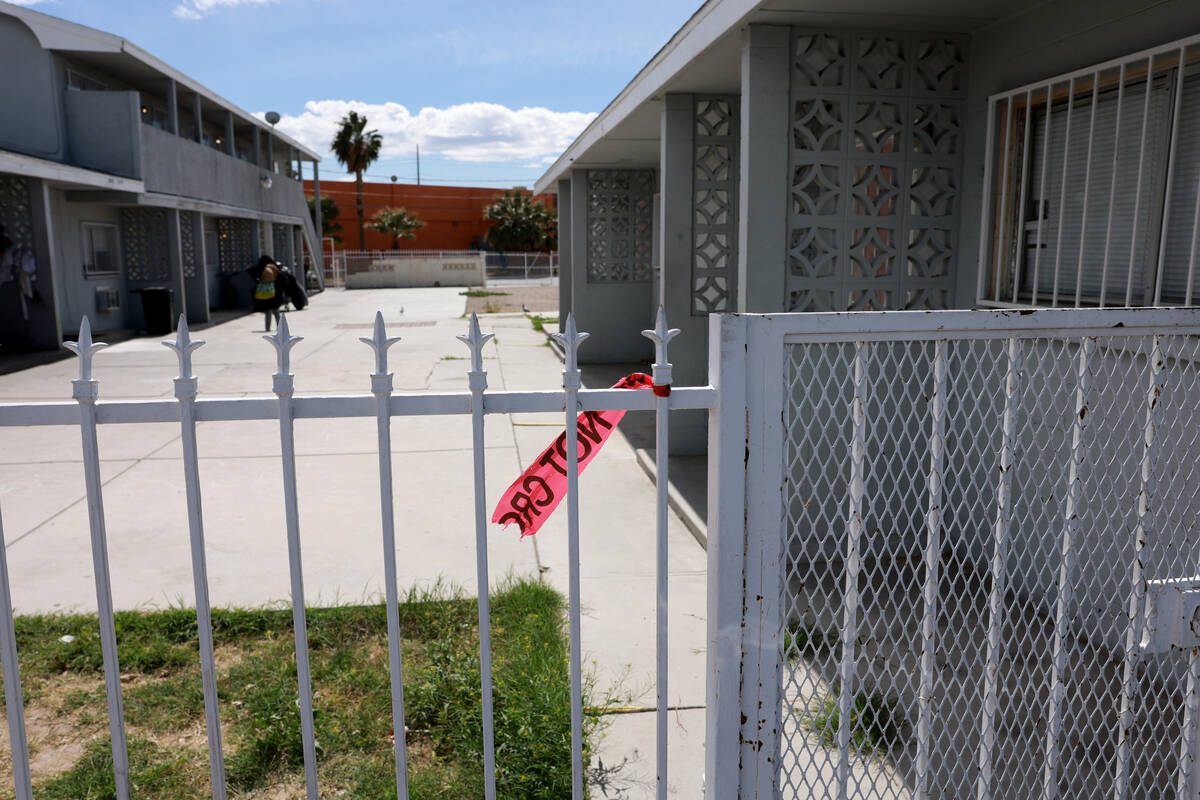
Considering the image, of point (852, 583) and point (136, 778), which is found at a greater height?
point (852, 583)

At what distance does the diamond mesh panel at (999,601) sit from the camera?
7.64ft

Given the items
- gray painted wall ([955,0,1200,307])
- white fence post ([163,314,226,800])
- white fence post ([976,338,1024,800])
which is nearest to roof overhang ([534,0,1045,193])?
gray painted wall ([955,0,1200,307])

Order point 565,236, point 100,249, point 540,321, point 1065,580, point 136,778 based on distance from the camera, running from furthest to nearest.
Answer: point 540,321, point 100,249, point 565,236, point 136,778, point 1065,580

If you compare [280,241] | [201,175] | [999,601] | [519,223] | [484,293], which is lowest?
[484,293]

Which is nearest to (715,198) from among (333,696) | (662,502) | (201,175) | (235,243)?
(333,696)

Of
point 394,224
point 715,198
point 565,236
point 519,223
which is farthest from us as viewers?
point 519,223

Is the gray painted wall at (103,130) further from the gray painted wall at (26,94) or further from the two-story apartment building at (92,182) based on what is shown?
the gray painted wall at (26,94)

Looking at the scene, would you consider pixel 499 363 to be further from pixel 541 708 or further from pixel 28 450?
pixel 541 708

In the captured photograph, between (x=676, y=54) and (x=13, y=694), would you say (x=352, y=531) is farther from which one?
(x=676, y=54)

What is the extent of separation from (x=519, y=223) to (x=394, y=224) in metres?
8.04

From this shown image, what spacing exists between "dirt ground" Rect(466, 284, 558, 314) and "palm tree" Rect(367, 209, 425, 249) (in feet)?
74.3

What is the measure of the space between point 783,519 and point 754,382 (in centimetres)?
37

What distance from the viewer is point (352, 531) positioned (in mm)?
5676

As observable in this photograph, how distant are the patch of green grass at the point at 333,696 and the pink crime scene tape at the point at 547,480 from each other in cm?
121
